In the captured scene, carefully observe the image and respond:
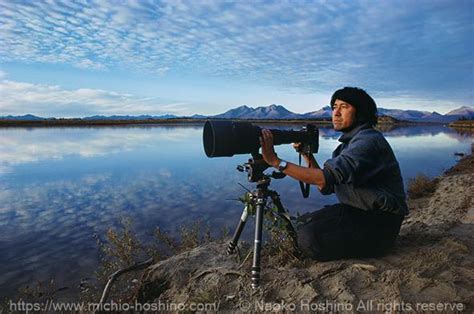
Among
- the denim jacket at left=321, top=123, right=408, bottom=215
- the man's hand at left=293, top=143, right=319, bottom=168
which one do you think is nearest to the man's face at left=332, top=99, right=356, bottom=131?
the denim jacket at left=321, top=123, right=408, bottom=215

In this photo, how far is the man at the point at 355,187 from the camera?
3.05 meters

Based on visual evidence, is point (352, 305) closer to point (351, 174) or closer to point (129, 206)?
point (351, 174)

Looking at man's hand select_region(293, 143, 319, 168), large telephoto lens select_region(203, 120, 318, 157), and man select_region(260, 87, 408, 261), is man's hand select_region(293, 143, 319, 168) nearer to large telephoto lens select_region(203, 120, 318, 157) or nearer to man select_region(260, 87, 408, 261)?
man select_region(260, 87, 408, 261)

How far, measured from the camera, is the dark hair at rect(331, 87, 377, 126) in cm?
339

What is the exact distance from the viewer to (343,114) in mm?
3455

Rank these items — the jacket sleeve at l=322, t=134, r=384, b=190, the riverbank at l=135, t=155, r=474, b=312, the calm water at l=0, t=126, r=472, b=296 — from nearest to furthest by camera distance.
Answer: the riverbank at l=135, t=155, r=474, b=312 < the jacket sleeve at l=322, t=134, r=384, b=190 < the calm water at l=0, t=126, r=472, b=296

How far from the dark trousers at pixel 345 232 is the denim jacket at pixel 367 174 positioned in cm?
13

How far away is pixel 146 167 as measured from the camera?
1636 centimetres

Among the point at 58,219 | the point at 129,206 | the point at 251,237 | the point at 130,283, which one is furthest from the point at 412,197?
the point at 58,219

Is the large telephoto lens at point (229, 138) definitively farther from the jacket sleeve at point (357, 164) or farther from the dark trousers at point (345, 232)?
the dark trousers at point (345, 232)

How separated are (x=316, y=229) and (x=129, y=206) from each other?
7.08 metres

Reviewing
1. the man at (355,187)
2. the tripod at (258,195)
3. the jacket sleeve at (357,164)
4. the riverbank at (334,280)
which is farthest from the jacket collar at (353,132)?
the riverbank at (334,280)

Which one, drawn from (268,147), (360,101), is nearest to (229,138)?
(268,147)

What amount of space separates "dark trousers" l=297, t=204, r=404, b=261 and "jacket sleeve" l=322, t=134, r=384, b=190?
419mm
